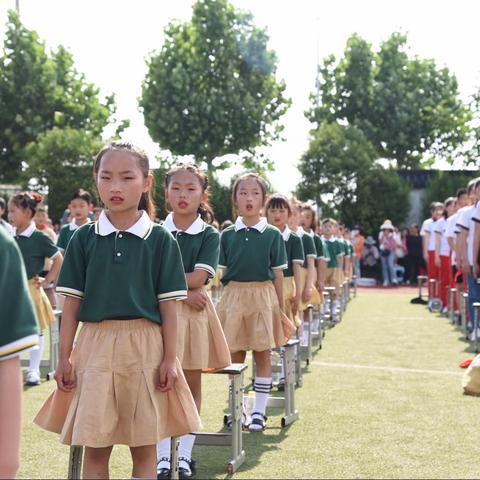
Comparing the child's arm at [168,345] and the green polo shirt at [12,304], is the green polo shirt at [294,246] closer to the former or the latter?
the child's arm at [168,345]

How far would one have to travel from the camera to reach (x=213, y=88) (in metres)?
42.7

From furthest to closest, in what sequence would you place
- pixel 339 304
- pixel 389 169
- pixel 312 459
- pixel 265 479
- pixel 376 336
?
pixel 389 169
pixel 339 304
pixel 376 336
pixel 312 459
pixel 265 479

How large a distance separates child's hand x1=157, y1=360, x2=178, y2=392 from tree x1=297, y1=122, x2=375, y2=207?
30096 mm

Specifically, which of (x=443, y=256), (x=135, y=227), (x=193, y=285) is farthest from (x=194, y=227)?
(x=443, y=256)

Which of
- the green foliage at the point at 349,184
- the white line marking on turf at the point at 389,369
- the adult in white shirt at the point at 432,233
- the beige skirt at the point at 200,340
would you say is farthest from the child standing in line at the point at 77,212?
the green foliage at the point at 349,184

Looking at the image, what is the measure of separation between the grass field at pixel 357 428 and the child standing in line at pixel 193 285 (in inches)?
23.9

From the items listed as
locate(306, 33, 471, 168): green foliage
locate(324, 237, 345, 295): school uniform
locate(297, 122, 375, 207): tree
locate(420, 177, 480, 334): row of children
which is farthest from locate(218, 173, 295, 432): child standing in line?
locate(306, 33, 471, 168): green foliage

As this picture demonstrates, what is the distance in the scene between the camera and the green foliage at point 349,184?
3319 cm

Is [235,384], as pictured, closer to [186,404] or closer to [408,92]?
[186,404]

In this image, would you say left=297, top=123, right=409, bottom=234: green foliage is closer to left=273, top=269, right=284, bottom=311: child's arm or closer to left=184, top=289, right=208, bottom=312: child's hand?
left=273, top=269, right=284, bottom=311: child's arm

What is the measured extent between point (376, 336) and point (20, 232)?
6.26 metres

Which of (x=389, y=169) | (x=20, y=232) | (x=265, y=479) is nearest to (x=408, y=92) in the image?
(x=389, y=169)

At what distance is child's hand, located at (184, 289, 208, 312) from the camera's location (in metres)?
5.52

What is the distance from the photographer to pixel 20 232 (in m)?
9.17
